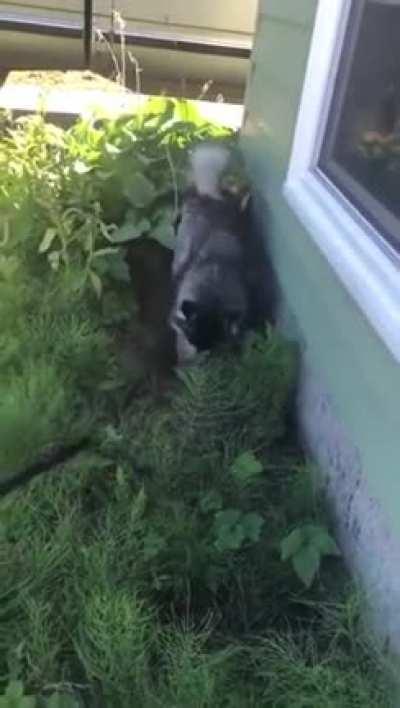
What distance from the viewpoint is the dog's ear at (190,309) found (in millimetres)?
2324

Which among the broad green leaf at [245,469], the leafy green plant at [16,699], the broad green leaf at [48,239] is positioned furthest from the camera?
the broad green leaf at [48,239]

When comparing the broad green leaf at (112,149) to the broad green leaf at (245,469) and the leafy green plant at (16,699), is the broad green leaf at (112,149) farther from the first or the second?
the leafy green plant at (16,699)

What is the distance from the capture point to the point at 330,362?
2021mm

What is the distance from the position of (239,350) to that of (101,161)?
884 millimetres

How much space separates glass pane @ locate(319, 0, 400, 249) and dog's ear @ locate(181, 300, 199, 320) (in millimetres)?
517

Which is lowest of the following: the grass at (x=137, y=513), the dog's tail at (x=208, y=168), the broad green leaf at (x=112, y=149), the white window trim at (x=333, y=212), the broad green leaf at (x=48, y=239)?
the grass at (x=137, y=513)

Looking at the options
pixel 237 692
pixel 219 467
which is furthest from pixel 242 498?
pixel 237 692

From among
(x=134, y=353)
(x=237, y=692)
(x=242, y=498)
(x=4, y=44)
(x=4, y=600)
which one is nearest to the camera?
(x=237, y=692)

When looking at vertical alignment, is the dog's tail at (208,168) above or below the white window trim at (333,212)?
below

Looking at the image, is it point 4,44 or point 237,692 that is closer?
point 237,692

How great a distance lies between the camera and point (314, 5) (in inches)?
87.6

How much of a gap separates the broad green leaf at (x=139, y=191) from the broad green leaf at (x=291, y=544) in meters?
1.27

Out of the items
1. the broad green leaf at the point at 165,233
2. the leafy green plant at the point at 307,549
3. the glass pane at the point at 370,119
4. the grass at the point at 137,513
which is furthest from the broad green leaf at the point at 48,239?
Answer: the leafy green plant at the point at 307,549

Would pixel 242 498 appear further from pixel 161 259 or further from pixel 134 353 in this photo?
pixel 161 259
